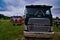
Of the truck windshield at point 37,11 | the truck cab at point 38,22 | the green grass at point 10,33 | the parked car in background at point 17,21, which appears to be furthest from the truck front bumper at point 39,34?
the parked car in background at point 17,21

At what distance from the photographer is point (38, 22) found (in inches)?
490

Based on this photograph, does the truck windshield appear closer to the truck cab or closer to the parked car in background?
the truck cab

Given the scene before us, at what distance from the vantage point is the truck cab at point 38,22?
485 inches

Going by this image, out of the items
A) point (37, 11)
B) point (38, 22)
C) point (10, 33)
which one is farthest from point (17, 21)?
point (38, 22)

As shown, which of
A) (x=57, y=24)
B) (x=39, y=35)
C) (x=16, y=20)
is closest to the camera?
(x=39, y=35)

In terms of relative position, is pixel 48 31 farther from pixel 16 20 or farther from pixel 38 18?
pixel 16 20

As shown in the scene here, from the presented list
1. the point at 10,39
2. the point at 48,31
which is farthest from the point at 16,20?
the point at 48,31

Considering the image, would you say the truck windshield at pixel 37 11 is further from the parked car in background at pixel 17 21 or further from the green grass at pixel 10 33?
the parked car in background at pixel 17 21

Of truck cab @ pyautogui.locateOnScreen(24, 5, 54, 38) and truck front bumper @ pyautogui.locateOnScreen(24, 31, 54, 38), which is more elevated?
truck cab @ pyautogui.locateOnScreen(24, 5, 54, 38)

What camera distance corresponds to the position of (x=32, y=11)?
12.6 meters

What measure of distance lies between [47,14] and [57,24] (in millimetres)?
13306

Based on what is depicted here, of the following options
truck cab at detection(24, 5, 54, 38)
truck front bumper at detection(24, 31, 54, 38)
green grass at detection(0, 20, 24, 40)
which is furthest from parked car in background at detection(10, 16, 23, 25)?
truck front bumper at detection(24, 31, 54, 38)

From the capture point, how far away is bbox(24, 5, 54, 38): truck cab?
485 inches

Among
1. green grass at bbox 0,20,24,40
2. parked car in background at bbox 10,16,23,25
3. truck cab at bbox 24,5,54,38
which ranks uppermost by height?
truck cab at bbox 24,5,54,38
